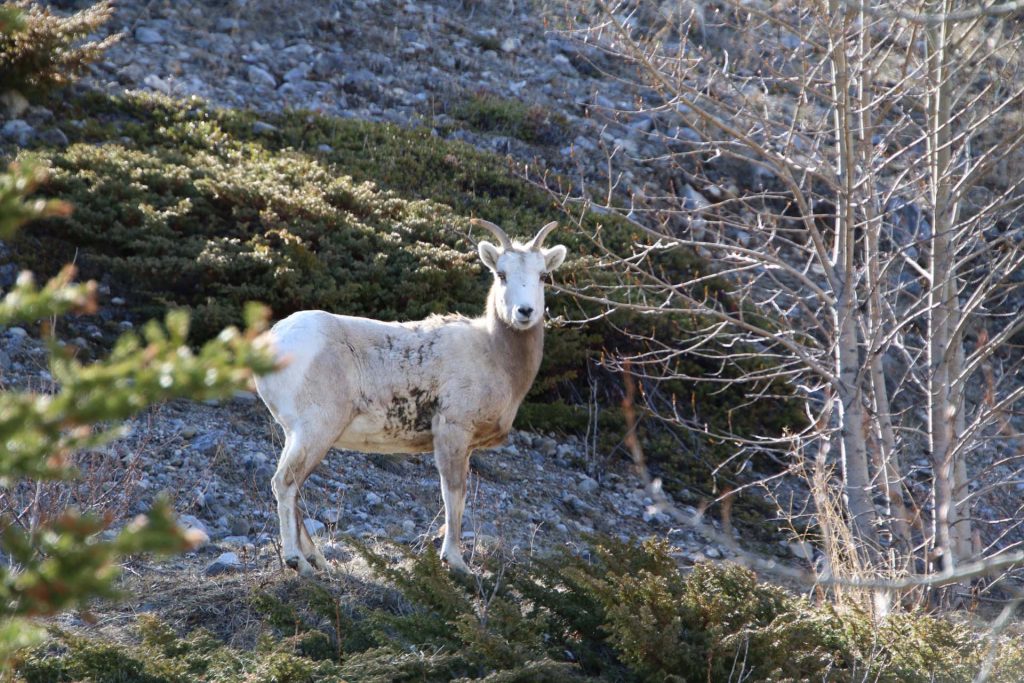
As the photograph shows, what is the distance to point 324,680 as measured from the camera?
172 inches

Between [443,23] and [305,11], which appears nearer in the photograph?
[305,11]

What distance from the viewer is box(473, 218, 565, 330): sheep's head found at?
254 inches

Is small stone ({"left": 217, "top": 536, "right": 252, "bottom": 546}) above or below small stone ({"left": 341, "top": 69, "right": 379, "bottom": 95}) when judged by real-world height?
below

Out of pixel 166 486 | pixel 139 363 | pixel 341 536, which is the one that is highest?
pixel 139 363

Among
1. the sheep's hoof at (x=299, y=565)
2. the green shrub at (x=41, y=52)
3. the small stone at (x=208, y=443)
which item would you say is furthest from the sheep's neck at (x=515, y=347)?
the green shrub at (x=41, y=52)

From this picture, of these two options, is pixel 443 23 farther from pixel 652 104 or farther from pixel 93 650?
pixel 93 650

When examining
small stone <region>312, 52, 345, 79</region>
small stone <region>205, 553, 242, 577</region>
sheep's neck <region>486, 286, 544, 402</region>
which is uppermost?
sheep's neck <region>486, 286, 544, 402</region>

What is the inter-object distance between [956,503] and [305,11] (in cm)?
1526

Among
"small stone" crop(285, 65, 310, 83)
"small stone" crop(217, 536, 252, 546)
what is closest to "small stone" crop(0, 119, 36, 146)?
"small stone" crop(285, 65, 310, 83)

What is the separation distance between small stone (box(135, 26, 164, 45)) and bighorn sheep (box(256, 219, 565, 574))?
464 inches

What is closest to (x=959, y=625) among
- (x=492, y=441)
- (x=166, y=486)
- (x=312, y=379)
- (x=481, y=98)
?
(x=492, y=441)

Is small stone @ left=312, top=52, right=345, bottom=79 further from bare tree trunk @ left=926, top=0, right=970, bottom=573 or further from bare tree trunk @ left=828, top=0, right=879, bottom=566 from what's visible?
bare tree trunk @ left=926, top=0, right=970, bottom=573

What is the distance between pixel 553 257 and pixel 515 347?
70cm

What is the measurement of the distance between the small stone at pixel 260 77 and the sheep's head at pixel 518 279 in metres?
10.6
